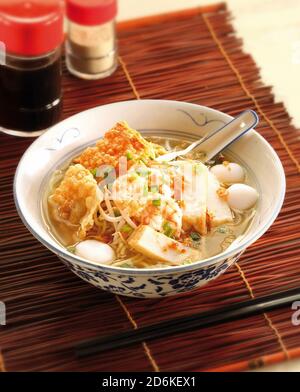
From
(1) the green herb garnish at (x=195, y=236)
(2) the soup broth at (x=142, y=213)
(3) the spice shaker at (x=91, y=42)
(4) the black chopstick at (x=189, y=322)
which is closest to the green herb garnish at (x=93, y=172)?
(2) the soup broth at (x=142, y=213)

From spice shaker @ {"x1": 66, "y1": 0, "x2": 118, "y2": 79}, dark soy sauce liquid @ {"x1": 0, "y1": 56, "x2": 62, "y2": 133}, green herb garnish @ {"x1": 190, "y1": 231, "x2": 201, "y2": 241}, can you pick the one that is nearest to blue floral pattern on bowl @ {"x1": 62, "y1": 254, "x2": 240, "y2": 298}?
green herb garnish @ {"x1": 190, "y1": 231, "x2": 201, "y2": 241}

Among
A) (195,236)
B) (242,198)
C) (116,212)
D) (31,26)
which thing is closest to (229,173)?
(242,198)

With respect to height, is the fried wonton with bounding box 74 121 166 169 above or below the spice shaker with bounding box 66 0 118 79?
below

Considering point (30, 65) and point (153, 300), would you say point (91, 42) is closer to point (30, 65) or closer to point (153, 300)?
point (30, 65)

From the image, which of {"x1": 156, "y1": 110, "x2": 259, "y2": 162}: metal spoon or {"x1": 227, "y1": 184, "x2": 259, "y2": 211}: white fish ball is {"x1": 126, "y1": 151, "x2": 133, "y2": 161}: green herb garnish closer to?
{"x1": 156, "y1": 110, "x2": 259, "y2": 162}: metal spoon

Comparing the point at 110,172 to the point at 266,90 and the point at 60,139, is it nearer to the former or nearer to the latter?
the point at 60,139
